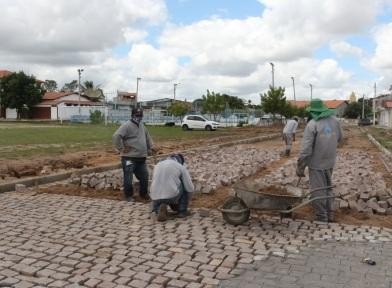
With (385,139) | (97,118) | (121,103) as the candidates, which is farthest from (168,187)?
(121,103)

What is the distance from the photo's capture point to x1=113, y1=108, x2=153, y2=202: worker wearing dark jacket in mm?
8711

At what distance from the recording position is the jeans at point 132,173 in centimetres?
885

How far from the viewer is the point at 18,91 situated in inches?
2751

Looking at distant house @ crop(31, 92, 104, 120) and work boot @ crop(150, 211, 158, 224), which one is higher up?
distant house @ crop(31, 92, 104, 120)

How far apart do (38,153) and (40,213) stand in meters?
9.66

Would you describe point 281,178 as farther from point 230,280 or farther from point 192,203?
point 230,280

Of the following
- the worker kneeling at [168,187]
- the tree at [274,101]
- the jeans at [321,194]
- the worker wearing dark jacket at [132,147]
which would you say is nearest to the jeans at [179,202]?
the worker kneeling at [168,187]

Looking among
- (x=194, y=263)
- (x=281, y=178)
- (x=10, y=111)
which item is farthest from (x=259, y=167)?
(x=10, y=111)

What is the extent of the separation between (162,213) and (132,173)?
77.2 inches

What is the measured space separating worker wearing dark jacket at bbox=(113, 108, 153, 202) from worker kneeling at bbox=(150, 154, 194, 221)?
1.50m

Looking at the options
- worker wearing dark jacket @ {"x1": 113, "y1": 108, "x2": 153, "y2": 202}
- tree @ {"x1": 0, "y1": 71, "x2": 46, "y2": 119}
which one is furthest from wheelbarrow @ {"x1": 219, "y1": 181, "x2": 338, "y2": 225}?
tree @ {"x1": 0, "y1": 71, "x2": 46, "y2": 119}

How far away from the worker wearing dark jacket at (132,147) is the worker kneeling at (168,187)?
1.50 metres

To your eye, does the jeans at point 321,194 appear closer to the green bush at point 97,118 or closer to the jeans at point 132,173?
the jeans at point 132,173

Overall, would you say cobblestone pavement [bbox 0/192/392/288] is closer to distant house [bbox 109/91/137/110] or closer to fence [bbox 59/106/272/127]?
fence [bbox 59/106/272/127]
